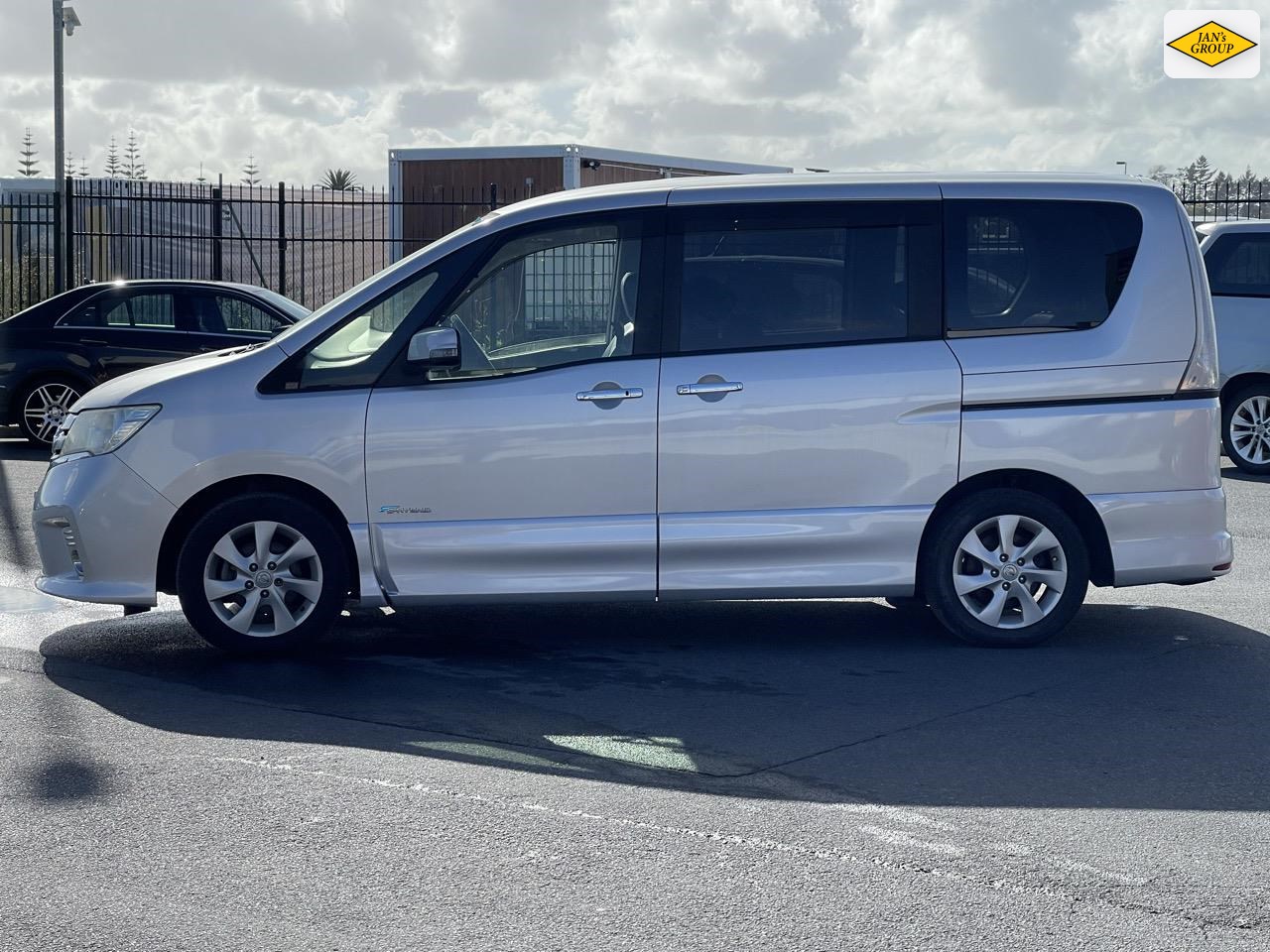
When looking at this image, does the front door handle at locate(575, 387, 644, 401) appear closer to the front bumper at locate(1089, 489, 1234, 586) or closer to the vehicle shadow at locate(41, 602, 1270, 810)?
the vehicle shadow at locate(41, 602, 1270, 810)

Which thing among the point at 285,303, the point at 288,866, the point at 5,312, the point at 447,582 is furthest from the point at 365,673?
the point at 5,312

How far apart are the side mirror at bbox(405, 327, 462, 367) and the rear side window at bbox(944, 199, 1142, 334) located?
6.98 ft

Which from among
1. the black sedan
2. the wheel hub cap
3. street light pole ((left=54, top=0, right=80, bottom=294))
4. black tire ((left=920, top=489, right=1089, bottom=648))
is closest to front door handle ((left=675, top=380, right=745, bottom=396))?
black tire ((left=920, top=489, right=1089, bottom=648))

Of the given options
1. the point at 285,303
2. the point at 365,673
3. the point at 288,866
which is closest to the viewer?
the point at 288,866

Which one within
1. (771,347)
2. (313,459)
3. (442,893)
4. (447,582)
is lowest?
(442,893)

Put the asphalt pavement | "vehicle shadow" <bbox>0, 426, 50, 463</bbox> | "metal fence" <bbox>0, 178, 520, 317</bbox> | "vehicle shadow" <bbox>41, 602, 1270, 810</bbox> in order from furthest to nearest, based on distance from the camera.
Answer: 1. "metal fence" <bbox>0, 178, 520, 317</bbox>
2. "vehicle shadow" <bbox>0, 426, 50, 463</bbox>
3. "vehicle shadow" <bbox>41, 602, 1270, 810</bbox>
4. the asphalt pavement

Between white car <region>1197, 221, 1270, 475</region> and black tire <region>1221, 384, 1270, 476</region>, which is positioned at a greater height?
white car <region>1197, 221, 1270, 475</region>

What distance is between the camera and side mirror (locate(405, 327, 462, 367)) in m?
6.73

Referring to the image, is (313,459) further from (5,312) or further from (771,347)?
(5,312)

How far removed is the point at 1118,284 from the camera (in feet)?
23.2

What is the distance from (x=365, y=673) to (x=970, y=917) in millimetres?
3327

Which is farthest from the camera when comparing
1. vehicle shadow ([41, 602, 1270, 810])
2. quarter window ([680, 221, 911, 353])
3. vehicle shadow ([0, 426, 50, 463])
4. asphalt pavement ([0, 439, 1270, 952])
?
vehicle shadow ([0, 426, 50, 463])

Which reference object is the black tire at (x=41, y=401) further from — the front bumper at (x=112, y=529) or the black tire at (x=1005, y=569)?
the black tire at (x=1005, y=569)

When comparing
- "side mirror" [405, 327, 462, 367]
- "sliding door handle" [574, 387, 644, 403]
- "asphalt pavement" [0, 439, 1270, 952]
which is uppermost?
"side mirror" [405, 327, 462, 367]
